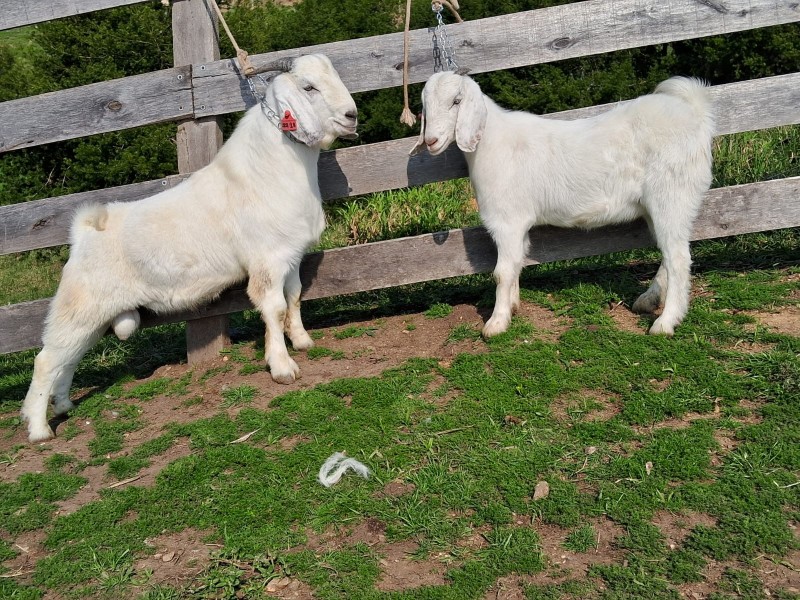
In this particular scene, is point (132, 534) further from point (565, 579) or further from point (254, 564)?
point (565, 579)

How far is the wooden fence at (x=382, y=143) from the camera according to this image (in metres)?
5.62

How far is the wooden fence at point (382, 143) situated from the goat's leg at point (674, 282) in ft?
2.15

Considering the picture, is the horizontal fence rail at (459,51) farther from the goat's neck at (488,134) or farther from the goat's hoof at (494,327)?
the goat's hoof at (494,327)

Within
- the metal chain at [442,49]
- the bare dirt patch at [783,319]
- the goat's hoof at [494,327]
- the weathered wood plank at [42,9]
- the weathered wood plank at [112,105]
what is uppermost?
the weathered wood plank at [42,9]

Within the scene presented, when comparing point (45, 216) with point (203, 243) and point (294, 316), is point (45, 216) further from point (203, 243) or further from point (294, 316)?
point (294, 316)

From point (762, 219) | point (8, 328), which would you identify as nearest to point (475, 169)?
point (762, 219)

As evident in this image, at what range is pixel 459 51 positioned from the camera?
18.8 feet

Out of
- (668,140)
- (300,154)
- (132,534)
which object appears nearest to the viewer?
(132,534)

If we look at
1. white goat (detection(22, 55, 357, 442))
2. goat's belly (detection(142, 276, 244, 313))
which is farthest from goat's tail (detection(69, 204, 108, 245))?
goat's belly (detection(142, 276, 244, 313))

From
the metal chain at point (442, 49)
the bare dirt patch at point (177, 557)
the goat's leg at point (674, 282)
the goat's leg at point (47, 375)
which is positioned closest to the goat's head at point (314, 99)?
the metal chain at point (442, 49)

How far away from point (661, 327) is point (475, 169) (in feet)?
5.34

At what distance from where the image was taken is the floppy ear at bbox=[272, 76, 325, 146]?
526 cm

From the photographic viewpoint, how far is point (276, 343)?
18.2ft

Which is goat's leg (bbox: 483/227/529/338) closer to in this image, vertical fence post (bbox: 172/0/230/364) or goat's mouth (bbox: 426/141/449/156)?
goat's mouth (bbox: 426/141/449/156)
